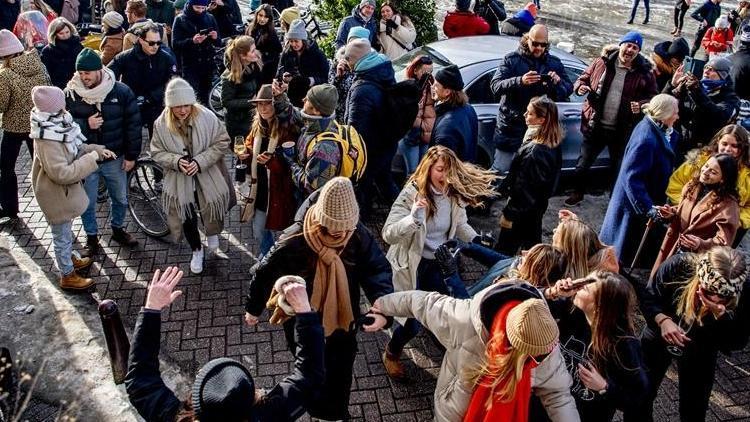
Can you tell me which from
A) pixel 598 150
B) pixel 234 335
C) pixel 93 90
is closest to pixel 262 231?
pixel 234 335

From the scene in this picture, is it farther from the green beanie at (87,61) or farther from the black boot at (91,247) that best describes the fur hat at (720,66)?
the black boot at (91,247)

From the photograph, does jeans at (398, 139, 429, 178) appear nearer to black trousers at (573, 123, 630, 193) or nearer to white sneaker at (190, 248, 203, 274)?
black trousers at (573, 123, 630, 193)

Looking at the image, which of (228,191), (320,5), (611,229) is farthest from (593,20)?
(228,191)

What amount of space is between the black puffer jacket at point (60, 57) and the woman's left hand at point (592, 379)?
6.84 m

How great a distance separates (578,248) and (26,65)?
548 cm

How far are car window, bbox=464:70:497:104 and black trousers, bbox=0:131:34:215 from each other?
4884 mm

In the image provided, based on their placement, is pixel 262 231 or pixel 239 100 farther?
pixel 239 100

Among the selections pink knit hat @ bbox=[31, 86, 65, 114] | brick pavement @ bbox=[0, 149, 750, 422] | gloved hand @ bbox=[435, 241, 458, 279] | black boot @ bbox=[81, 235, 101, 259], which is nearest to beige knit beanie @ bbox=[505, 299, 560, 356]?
gloved hand @ bbox=[435, 241, 458, 279]

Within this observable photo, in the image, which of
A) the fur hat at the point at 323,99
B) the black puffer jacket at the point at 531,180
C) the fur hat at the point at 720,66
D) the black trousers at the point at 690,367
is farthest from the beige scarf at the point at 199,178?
the fur hat at the point at 720,66

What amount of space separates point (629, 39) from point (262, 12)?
4479mm

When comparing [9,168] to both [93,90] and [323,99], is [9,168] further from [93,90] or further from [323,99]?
[323,99]

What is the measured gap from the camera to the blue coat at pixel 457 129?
607cm

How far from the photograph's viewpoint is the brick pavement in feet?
16.0

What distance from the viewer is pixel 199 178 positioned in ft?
18.9
